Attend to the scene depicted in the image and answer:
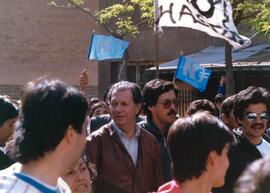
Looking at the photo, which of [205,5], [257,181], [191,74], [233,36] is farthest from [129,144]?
[191,74]

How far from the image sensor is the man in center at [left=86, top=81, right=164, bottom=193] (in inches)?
183

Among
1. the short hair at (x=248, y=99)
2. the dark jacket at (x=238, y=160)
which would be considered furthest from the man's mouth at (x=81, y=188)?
the short hair at (x=248, y=99)

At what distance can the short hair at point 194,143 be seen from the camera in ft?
10.1

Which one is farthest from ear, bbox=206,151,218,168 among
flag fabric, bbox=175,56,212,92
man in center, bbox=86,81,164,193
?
flag fabric, bbox=175,56,212,92

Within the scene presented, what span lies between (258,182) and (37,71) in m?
25.9

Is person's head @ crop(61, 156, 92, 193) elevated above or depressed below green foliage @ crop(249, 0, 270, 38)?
below

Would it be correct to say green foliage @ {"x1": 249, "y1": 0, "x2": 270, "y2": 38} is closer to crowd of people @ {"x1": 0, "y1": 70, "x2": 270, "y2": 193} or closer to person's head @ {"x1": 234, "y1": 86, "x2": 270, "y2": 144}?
crowd of people @ {"x1": 0, "y1": 70, "x2": 270, "y2": 193}

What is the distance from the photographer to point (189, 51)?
23844mm

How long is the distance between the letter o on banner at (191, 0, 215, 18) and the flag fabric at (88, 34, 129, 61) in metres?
9.30

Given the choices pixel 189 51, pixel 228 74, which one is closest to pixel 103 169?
pixel 228 74

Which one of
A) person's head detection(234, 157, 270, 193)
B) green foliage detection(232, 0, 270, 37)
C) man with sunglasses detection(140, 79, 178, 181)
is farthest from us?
green foliage detection(232, 0, 270, 37)

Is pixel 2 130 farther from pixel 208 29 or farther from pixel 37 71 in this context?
pixel 37 71

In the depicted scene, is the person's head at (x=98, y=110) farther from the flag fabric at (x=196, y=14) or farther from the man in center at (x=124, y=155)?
the man in center at (x=124, y=155)

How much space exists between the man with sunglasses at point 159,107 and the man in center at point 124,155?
363mm
